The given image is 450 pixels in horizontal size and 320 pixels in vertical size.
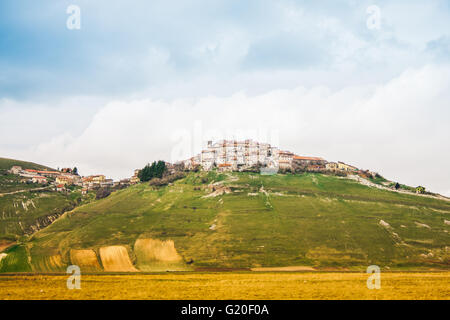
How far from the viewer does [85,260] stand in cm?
11138

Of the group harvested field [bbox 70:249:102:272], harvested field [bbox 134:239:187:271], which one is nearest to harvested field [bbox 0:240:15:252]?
harvested field [bbox 70:249:102:272]

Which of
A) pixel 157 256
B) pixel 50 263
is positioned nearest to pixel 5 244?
pixel 50 263

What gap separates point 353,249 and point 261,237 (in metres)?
34.0

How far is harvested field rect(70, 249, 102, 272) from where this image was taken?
104312 millimetres

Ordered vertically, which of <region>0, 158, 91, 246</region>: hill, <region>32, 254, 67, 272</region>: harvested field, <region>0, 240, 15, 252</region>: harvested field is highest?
<region>0, 158, 91, 246</region>: hill

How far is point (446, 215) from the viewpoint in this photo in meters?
150

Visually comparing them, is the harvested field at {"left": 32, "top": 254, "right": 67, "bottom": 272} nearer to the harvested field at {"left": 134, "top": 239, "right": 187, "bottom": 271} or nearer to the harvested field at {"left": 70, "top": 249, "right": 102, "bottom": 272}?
the harvested field at {"left": 70, "top": 249, "right": 102, "bottom": 272}

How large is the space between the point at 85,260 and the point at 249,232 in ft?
204

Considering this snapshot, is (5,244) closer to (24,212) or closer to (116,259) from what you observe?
(24,212)

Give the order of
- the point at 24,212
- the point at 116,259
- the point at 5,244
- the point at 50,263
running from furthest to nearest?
the point at 24,212 < the point at 5,244 < the point at 116,259 < the point at 50,263

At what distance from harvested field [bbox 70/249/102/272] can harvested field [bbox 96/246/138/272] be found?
8.41ft

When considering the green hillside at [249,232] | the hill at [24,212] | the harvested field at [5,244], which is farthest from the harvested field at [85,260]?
the hill at [24,212]

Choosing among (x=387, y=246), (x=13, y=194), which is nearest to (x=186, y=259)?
(x=387, y=246)

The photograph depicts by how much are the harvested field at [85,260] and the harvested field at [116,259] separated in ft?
8.41
